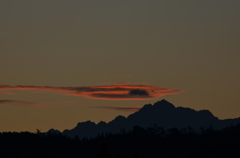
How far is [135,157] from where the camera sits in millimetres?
141375

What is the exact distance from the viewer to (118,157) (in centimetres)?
13912

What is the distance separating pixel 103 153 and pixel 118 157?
356cm

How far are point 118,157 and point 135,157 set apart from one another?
428 centimetres

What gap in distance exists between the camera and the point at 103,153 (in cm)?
13775

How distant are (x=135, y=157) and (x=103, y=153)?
778cm
